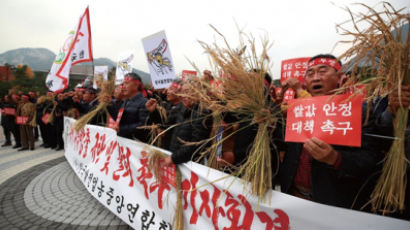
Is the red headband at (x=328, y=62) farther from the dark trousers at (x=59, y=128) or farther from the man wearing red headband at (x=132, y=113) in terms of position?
the dark trousers at (x=59, y=128)

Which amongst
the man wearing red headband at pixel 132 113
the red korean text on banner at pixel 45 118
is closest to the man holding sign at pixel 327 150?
A: the man wearing red headband at pixel 132 113

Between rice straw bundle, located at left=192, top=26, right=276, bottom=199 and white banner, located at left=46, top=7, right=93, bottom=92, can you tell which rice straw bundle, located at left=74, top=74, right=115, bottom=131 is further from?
rice straw bundle, located at left=192, top=26, right=276, bottom=199

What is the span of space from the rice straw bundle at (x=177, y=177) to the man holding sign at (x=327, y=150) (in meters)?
0.95

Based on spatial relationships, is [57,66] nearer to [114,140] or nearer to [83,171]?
[83,171]

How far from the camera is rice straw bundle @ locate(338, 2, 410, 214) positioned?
3.19ft

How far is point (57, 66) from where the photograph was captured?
4453 millimetres

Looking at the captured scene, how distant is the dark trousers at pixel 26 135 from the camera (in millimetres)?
6793

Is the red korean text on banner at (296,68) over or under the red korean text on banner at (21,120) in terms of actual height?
over

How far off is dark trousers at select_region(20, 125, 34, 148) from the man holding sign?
850 centimetres

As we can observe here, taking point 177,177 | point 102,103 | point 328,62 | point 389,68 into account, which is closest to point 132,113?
point 102,103

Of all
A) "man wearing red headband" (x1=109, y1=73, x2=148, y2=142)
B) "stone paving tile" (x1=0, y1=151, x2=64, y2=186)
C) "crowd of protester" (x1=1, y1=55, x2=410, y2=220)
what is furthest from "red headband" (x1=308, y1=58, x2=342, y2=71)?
"stone paving tile" (x1=0, y1=151, x2=64, y2=186)

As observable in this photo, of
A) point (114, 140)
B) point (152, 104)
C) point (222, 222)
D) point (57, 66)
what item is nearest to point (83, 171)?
point (114, 140)

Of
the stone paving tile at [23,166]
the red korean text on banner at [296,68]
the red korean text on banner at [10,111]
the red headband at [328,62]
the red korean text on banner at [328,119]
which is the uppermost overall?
the red korean text on banner at [296,68]

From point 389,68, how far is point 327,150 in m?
0.57
